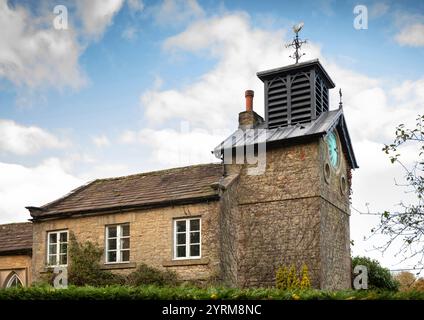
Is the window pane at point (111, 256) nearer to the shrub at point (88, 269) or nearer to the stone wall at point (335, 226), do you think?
the shrub at point (88, 269)

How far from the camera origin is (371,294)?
973 cm

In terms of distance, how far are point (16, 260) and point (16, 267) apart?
1.11ft

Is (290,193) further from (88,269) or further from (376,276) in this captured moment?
(376,276)

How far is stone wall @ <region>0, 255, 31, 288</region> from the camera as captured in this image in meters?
25.7

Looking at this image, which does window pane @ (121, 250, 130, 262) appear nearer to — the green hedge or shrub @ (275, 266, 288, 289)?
shrub @ (275, 266, 288, 289)

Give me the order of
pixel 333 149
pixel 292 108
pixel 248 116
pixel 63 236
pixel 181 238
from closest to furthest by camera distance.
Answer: pixel 181 238, pixel 333 149, pixel 292 108, pixel 63 236, pixel 248 116

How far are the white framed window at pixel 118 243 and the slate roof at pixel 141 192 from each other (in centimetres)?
90

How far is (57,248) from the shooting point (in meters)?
23.8

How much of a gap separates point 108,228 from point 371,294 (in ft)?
49.3

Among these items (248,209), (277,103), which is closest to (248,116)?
(277,103)

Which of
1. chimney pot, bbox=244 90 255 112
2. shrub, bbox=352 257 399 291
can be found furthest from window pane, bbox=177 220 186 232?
shrub, bbox=352 257 399 291

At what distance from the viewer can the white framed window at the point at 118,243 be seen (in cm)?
2230

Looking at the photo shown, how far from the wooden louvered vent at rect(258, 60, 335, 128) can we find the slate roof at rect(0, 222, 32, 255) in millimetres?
13165
